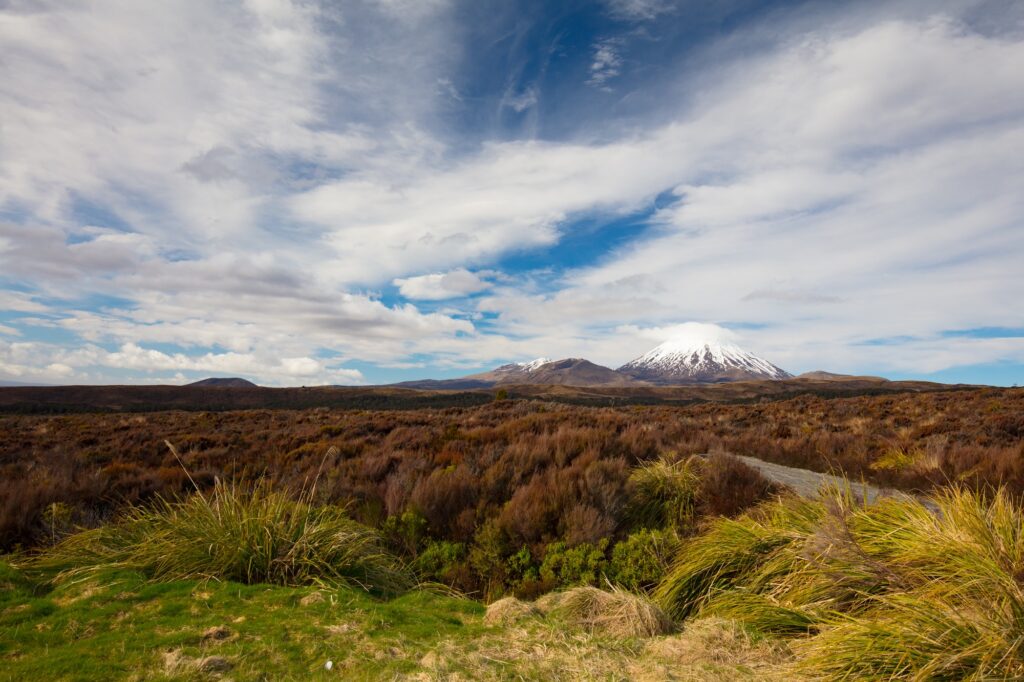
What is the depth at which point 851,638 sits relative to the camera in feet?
10.2

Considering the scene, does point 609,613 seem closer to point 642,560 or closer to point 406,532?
point 642,560

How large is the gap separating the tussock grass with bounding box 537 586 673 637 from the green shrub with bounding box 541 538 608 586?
115 cm

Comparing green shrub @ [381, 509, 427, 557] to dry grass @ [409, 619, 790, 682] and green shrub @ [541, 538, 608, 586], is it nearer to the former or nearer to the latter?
green shrub @ [541, 538, 608, 586]

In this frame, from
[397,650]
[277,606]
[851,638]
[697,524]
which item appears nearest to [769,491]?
[697,524]

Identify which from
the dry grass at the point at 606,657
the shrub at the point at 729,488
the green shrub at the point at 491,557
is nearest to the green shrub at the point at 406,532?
the green shrub at the point at 491,557

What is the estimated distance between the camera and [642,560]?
5977mm

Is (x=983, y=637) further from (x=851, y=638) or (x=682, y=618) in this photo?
(x=682, y=618)

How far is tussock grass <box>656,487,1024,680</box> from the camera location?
2908 mm

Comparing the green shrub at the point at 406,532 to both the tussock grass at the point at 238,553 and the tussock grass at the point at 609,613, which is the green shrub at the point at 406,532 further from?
the tussock grass at the point at 609,613

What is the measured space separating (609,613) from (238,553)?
12.7 feet

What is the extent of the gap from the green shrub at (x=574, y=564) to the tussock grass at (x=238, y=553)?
1.70 meters

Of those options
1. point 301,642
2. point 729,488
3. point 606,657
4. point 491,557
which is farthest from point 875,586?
point 301,642

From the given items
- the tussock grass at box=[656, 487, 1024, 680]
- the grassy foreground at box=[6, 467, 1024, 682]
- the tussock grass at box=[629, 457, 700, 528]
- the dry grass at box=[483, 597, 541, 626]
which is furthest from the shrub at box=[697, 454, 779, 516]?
the dry grass at box=[483, 597, 541, 626]

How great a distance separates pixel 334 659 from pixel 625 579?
3759 mm
